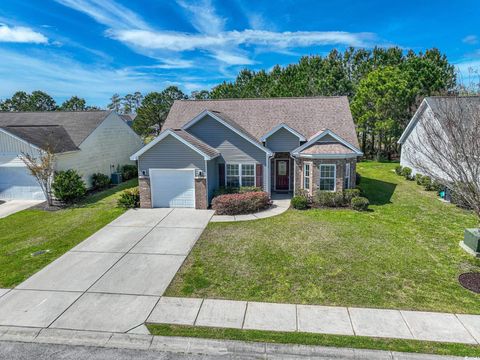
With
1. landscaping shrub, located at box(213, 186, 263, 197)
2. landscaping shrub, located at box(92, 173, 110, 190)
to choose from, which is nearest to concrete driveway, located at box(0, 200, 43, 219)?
landscaping shrub, located at box(92, 173, 110, 190)

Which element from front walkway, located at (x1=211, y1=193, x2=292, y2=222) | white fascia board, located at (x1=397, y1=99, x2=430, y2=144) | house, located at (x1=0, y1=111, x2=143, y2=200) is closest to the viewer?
front walkway, located at (x1=211, y1=193, x2=292, y2=222)

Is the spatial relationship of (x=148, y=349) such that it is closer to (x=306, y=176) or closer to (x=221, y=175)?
(x=221, y=175)

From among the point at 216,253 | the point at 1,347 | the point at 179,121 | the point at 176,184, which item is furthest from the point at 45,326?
the point at 179,121

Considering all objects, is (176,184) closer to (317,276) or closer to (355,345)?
(317,276)

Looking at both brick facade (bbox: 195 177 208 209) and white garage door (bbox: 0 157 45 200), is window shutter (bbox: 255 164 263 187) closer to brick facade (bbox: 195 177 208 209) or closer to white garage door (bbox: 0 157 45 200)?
brick facade (bbox: 195 177 208 209)

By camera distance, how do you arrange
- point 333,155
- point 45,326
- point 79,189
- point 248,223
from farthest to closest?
point 79,189, point 333,155, point 248,223, point 45,326
